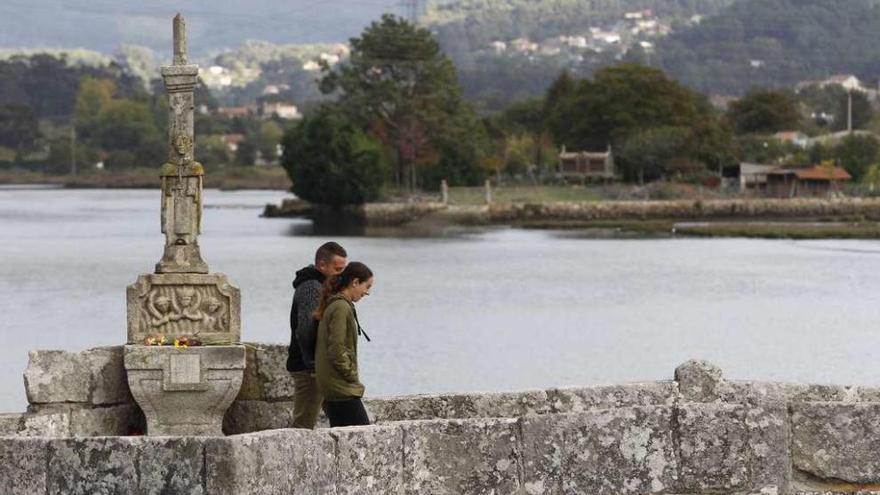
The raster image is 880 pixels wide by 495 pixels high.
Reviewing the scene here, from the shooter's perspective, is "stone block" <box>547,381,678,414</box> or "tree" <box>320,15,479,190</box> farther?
→ "tree" <box>320,15,479,190</box>

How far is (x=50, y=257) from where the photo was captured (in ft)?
291

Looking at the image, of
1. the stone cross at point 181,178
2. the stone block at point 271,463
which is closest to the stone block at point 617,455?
the stone block at point 271,463

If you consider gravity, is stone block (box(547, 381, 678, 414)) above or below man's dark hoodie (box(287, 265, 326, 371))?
below

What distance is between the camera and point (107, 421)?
12.0m

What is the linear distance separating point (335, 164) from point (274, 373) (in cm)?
11502

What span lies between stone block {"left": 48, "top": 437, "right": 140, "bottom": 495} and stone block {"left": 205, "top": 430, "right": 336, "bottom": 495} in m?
0.33

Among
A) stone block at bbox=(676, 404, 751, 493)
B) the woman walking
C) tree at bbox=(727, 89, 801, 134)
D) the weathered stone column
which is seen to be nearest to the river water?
the weathered stone column

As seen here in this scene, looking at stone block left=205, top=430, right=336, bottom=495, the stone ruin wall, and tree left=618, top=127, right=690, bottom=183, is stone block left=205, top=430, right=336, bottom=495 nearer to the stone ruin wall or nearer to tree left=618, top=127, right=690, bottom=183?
the stone ruin wall

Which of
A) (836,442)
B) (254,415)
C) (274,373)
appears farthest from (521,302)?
(836,442)

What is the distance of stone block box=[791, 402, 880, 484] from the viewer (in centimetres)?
873

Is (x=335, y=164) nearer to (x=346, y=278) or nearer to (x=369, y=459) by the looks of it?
(x=346, y=278)

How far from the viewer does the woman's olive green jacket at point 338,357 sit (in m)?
9.93

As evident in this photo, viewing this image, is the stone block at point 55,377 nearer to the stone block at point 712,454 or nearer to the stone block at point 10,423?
the stone block at point 10,423

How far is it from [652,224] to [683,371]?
106430 mm
